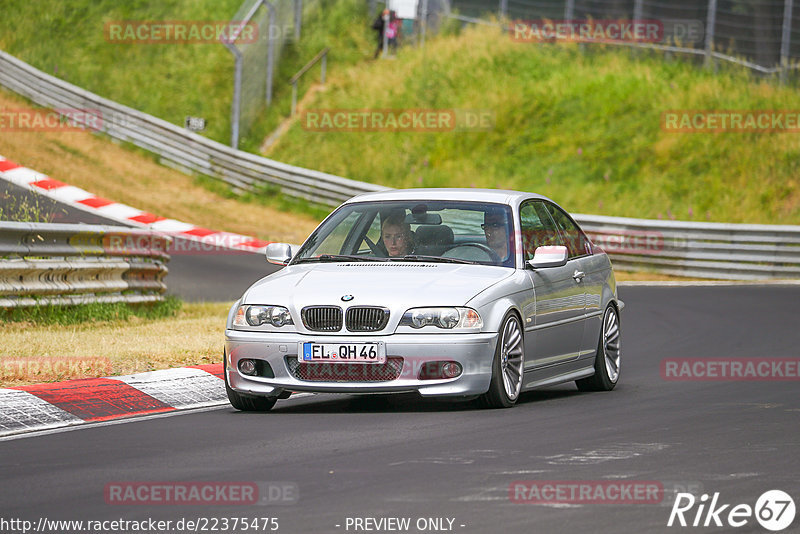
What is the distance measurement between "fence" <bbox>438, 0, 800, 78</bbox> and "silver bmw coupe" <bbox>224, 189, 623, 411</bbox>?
68.7 feet

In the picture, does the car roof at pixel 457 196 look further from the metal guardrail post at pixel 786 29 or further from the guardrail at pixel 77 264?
the metal guardrail post at pixel 786 29

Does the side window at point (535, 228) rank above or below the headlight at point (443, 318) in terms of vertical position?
above

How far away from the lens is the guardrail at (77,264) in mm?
14398

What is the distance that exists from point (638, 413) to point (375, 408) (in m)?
1.76

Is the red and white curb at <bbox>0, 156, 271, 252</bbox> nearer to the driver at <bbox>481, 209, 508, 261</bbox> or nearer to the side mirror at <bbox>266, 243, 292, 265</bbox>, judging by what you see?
the side mirror at <bbox>266, 243, 292, 265</bbox>

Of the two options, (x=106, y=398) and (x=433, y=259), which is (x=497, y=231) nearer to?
(x=433, y=259)

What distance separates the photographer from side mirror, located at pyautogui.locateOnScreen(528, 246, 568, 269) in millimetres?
10039

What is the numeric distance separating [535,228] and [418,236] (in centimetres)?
99

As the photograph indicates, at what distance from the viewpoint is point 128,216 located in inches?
1030

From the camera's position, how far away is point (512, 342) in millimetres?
9672

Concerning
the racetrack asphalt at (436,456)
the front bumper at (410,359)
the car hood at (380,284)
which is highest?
the car hood at (380,284)

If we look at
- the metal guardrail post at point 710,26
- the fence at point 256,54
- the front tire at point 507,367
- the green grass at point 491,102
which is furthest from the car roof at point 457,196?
the fence at point 256,54

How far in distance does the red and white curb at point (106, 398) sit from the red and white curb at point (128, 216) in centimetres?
1454

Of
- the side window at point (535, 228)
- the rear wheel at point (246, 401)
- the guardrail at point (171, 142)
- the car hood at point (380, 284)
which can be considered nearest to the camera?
the car hood at point (380, 284)
